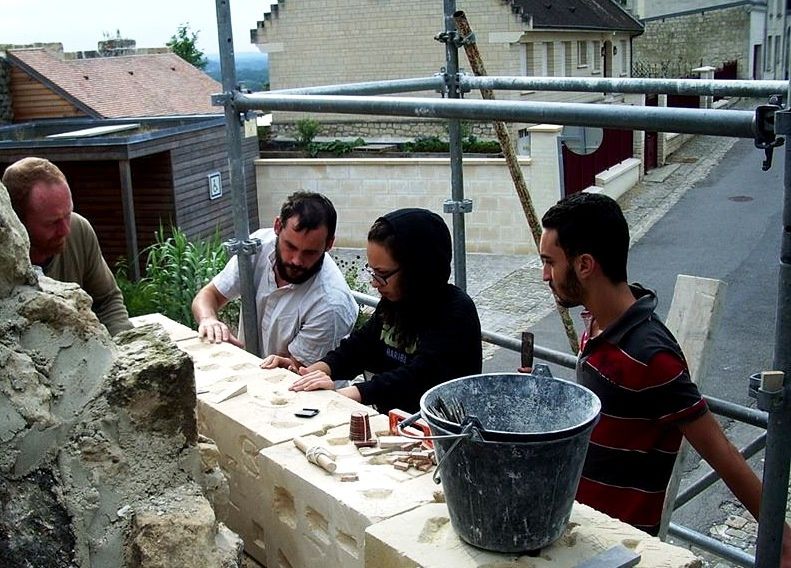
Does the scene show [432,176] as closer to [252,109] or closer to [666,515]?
[252,109]

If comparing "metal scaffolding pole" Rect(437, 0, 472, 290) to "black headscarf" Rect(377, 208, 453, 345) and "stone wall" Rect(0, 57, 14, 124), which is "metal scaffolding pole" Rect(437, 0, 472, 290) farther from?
"stone wall" Rect(0, 57, 14, 124)

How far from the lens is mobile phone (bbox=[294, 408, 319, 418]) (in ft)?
10.6

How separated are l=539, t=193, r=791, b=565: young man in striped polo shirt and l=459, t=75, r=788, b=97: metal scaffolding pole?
2.73 feet

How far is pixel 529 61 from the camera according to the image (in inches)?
965

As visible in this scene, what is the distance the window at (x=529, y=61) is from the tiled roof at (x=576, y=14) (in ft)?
2.17

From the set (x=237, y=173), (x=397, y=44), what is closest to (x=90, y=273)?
(x=237, y=173)

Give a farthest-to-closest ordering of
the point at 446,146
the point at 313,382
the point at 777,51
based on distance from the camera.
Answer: the point at 777,51, the point at 446,146, the point at 313,382

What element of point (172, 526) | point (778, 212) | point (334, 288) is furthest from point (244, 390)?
point (778, 212)

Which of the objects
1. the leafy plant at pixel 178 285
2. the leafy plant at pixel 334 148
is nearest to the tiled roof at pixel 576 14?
the leafy plant at pixel 334 148

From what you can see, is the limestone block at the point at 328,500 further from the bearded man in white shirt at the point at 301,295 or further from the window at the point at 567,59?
the window at the point at 567,59

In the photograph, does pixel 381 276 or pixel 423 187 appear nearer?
pixel 381 276

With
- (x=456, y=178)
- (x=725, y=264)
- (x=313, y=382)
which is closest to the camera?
(x=313, y=382)

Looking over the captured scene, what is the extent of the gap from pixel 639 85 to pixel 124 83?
19.0 meters

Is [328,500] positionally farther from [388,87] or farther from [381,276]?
[388,87]
